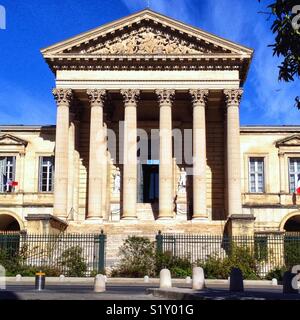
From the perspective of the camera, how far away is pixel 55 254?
2925 centimetres

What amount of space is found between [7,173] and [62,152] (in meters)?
7.58

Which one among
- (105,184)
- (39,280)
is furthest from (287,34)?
(105,184)

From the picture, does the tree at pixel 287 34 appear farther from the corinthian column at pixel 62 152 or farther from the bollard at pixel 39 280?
the corinthian column at pixel 62 152

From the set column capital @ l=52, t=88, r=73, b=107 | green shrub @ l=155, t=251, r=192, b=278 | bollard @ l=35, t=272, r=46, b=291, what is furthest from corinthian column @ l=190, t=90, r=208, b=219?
bollard @ l=35, t=272, r=46, b=291

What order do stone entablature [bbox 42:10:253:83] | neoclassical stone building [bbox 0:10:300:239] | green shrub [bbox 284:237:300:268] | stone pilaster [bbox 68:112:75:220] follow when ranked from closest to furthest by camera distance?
green shrub [bbox 284:237:300:268] < neoclassical stone building [bbox 0:10:300:239] < stone entablature [bbox 42:10:253:83] < stone pilaster [bbox 68:112:75:220]

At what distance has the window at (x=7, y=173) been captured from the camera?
43031 millimetres

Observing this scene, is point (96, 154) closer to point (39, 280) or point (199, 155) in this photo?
point (199, 155)

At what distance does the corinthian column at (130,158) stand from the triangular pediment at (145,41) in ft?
10.0

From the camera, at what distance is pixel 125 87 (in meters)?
38.8

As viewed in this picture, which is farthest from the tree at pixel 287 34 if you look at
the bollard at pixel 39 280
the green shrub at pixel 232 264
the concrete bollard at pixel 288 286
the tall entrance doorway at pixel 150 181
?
the tall entrance doorway at pixel 150 181

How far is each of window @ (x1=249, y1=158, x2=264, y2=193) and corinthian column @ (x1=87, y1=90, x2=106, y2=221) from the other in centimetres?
1138

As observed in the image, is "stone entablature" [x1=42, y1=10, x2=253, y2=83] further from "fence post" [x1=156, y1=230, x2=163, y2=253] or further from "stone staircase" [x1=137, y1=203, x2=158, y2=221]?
"fence post" [x1=156, y1=230, x2=163, y2=253]

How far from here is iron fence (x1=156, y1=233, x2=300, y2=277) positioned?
28.1 meters

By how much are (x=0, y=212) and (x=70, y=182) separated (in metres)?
6.13
